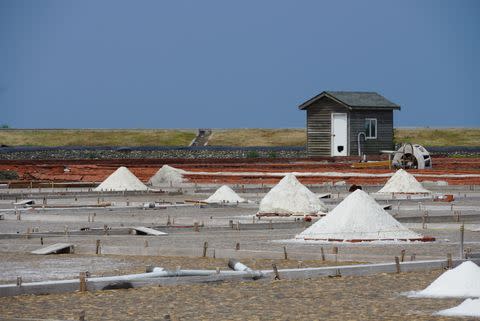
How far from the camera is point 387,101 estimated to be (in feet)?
218

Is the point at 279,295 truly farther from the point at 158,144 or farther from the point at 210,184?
the point at 158,144

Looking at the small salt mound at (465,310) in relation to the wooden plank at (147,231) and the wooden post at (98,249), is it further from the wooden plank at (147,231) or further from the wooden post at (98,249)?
the wooden plank at (147,231)

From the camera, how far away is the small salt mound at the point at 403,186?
127 feet

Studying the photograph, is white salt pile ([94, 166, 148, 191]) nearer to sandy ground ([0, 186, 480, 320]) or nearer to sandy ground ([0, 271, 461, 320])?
sandy ground ([0, 186, 480, 320])

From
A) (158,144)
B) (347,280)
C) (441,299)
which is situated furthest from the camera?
(158,144)

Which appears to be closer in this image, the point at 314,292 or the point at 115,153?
the point at 314,292

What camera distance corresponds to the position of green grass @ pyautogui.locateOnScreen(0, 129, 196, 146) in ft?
336

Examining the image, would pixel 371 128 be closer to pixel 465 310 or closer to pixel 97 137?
pixel 97 137

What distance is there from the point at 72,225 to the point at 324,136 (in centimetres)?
3976

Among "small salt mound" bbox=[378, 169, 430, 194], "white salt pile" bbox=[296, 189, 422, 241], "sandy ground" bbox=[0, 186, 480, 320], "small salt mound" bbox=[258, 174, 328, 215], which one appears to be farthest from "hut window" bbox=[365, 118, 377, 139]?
"white salt pile" bbox=[296, 189, 422, 241]

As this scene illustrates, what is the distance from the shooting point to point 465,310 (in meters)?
13.2

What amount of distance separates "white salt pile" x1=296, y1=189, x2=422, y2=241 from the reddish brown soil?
945 inches

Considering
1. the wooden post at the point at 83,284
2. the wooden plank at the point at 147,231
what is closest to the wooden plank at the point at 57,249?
the wooden plank at the point at 147,231

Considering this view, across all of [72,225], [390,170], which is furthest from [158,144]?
[72,225]
